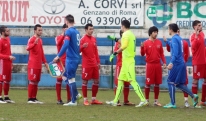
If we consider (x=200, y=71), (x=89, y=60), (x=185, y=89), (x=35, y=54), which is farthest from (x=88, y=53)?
(x=200, y=71)

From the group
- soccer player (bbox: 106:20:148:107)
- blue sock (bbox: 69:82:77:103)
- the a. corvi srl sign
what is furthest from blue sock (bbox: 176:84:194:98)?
the a. corvi srl sign

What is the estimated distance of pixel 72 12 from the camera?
2464cm

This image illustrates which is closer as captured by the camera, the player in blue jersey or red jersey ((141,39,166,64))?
the player in blue jersey

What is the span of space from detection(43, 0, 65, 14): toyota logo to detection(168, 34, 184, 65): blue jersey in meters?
10.6

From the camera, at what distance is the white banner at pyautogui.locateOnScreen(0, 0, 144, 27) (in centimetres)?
2441

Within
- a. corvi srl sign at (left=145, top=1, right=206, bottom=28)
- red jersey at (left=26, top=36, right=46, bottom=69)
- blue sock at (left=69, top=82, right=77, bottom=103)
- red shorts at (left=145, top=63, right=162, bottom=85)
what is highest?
a. corvi srl sign at (left=145, top=1, right=206, bottom=28)

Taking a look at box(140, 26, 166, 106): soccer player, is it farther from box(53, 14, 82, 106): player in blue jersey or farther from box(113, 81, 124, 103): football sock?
box(53, 14, 82, 106): player in blue jersey

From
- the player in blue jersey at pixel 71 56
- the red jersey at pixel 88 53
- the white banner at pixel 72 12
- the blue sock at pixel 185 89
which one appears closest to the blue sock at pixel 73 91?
the player in blue jersey at pixel 71 56

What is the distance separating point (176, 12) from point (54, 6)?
5215 mm

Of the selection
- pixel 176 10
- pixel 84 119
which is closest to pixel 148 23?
pixel 176 10

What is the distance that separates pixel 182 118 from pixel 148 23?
12433 mm

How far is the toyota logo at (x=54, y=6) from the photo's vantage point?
81.0 ft

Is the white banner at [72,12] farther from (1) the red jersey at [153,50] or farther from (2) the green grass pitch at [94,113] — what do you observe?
(2) the green grass pitch at [94,113]

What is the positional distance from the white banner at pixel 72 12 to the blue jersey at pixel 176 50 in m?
9.64
